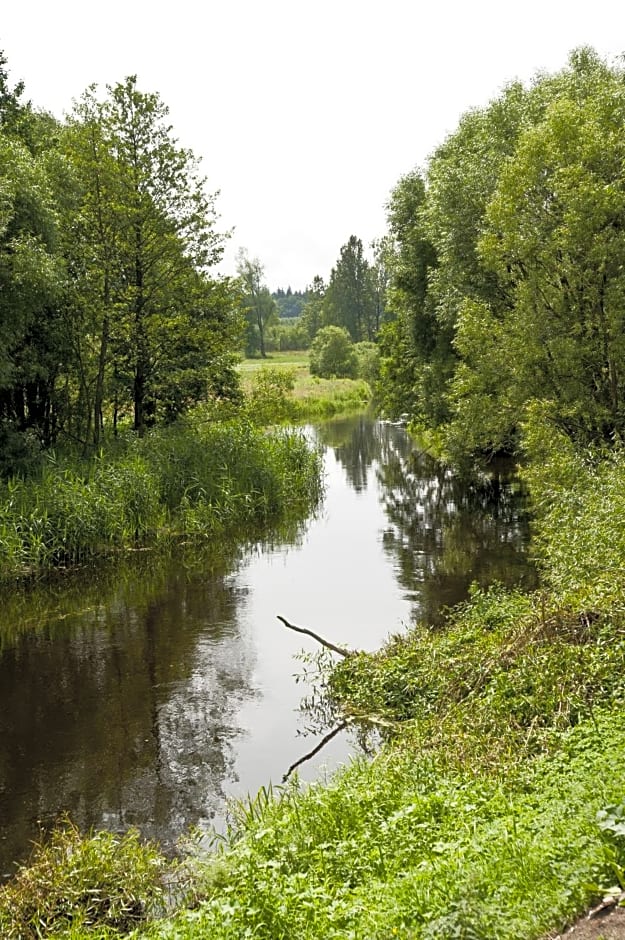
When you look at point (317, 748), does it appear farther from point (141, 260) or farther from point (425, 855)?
point (141, 260)

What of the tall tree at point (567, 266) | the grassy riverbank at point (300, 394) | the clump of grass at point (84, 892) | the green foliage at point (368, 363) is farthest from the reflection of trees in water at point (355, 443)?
the clump of grass at point (84, 892)

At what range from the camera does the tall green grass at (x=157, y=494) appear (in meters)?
16.7

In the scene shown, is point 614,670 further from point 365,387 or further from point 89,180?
point 365,387

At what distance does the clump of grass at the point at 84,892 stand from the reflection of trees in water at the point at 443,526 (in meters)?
7.65

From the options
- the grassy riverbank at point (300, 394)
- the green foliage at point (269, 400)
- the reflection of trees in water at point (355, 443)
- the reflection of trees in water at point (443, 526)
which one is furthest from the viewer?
the reflection of trees in water at point (355, 443)

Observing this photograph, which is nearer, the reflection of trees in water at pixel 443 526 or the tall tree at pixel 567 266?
the reflection of trees in water at pixel 443 526

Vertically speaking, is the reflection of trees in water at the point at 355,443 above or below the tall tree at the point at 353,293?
below

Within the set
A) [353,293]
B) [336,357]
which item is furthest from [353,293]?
[336,357]

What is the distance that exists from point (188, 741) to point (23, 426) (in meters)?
15.6

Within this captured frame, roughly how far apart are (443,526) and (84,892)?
1613 cm

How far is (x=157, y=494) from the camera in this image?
19.3m

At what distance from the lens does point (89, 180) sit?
2241 centimetres

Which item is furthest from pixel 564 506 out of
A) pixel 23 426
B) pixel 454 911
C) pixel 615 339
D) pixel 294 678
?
pixel 23 426

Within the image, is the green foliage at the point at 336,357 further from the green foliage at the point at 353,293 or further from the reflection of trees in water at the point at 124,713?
the reflection of trees in water at the point at 124,713
